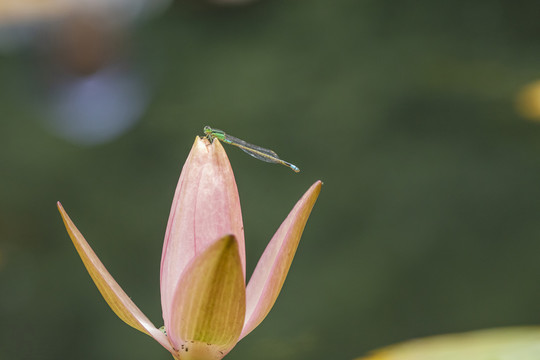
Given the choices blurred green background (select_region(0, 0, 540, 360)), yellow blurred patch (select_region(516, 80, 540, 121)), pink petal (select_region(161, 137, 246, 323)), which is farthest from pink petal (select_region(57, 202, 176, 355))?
yellow blurred patch (select_region(516, 80, 540, 121))

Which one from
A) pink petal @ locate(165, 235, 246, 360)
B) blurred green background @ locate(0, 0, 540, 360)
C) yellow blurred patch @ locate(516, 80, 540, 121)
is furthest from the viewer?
yellow blurred patch @ locate(516, 80, 540, 121)

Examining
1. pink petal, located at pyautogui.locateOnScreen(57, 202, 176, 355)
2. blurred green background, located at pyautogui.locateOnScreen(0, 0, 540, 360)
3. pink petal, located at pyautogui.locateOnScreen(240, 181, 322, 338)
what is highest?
blurred green background, located at pyautogui.locateOnScreen(0, 0, 540, 360)

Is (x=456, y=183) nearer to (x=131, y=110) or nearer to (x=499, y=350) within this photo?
(x=499, y=350)

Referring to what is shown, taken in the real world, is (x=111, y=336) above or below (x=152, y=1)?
below

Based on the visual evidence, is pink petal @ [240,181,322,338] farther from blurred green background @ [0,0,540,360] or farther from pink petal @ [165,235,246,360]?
blurred green background @ [0,0,540,360]

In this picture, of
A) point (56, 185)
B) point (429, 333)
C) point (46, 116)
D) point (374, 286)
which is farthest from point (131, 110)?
point (429, 333)

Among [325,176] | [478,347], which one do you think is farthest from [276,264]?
[325,176]

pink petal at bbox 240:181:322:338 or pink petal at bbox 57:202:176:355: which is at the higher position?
pink petal at bbox 240:181:322:338
